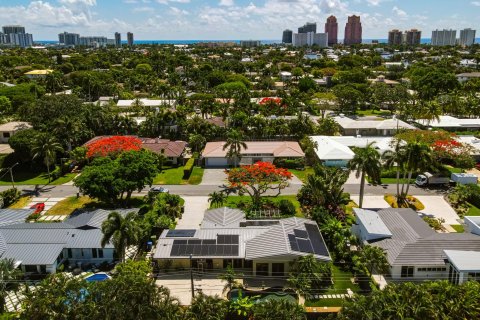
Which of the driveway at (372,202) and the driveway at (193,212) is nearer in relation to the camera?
the driveway at (193,212)

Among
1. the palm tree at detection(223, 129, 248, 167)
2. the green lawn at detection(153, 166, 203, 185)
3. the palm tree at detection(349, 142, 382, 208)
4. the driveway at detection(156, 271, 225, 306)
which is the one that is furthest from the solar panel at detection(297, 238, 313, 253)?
the palm tree at detection(223, 129, 248, 167)

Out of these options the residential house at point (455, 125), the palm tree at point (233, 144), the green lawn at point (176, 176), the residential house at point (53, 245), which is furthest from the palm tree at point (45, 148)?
the residential house at point (455, 125)

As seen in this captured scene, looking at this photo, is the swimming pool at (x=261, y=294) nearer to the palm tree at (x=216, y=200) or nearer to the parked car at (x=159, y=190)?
the palm tree at (x=216, y=200)

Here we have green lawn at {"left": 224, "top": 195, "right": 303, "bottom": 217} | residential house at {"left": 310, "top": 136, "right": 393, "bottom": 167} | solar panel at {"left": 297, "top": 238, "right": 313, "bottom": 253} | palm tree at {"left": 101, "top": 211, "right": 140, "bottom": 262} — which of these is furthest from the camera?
residential house at {"left": 310, "top": 136, "right": 393, "bottom": 167}

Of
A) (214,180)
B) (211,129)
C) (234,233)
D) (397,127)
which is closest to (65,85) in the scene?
(211,129)

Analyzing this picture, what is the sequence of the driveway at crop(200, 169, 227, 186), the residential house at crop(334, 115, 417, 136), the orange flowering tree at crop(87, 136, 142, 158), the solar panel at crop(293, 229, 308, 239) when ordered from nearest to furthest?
the solar panel at crop(293, 229, 308, 239) < the orange flowering tree at crop(87, 136, 142, 158) < the driveway at crop(200, 169, 227, 186) < the residential house at crop(334, 115, 417, 136)

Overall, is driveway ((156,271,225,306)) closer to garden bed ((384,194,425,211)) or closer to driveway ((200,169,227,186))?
driveway ((200,169,227,186))
